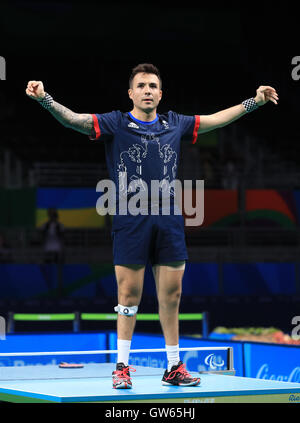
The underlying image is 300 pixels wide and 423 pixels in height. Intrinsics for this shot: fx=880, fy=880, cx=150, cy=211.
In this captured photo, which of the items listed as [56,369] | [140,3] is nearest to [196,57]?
[140,3]

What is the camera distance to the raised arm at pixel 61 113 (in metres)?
6.12

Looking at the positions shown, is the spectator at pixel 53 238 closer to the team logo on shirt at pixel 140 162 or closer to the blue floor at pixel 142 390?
the blue floor at pixel 142 390

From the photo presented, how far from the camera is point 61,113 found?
6.25m

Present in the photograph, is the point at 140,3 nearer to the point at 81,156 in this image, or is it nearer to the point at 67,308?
the point at 81,156


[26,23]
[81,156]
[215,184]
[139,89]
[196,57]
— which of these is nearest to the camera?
[139,89]

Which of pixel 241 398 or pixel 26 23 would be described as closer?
pixel 241 398

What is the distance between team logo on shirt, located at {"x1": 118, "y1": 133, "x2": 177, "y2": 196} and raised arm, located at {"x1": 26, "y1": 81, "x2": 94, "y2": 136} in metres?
0.34

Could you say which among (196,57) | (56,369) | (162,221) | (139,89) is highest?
(196,57)

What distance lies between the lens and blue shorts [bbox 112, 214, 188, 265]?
21.0 feet

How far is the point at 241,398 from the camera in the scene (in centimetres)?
616

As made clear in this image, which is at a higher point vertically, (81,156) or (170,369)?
(81,156)

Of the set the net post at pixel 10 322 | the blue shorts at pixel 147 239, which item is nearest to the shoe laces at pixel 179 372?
the blue shorts at pixel 147 239

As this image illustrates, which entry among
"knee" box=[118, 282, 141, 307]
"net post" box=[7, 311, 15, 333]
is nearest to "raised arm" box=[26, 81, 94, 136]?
"knee" box=[118, 282, 141, 307]
